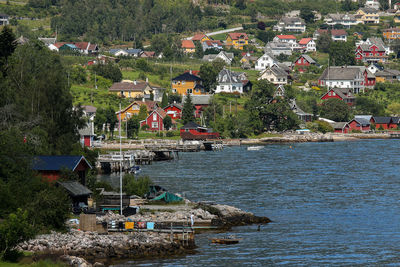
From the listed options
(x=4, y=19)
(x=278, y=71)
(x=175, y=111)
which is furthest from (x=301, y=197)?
(x=4, y=19)

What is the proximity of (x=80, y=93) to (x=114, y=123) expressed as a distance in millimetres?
17003

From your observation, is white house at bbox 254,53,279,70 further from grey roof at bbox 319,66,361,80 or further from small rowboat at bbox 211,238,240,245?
small rowboat at bbox 211,238,240,245

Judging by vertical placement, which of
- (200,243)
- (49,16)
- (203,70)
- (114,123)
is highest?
(49,16)

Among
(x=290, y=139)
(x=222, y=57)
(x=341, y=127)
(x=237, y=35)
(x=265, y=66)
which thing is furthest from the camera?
(x=237, y=35)

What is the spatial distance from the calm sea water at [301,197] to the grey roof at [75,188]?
289 inches

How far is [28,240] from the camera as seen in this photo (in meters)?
35.9

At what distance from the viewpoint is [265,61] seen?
161000 mm

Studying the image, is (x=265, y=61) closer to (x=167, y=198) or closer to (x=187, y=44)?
(x=187, y=44)

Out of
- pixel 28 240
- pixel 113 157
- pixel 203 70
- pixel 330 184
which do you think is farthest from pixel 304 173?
pixel 203 70

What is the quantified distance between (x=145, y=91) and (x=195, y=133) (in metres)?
19.9

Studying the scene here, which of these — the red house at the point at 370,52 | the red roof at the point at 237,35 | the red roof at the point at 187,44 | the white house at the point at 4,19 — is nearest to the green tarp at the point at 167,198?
the white house at the point at 4,19

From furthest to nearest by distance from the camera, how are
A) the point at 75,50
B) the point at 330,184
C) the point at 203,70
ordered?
the point at 75,50 < the point at 203,70 < the point at 330,184

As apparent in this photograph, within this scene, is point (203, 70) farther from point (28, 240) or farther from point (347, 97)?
point (28, 240)

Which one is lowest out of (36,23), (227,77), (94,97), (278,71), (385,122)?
(385,122)
